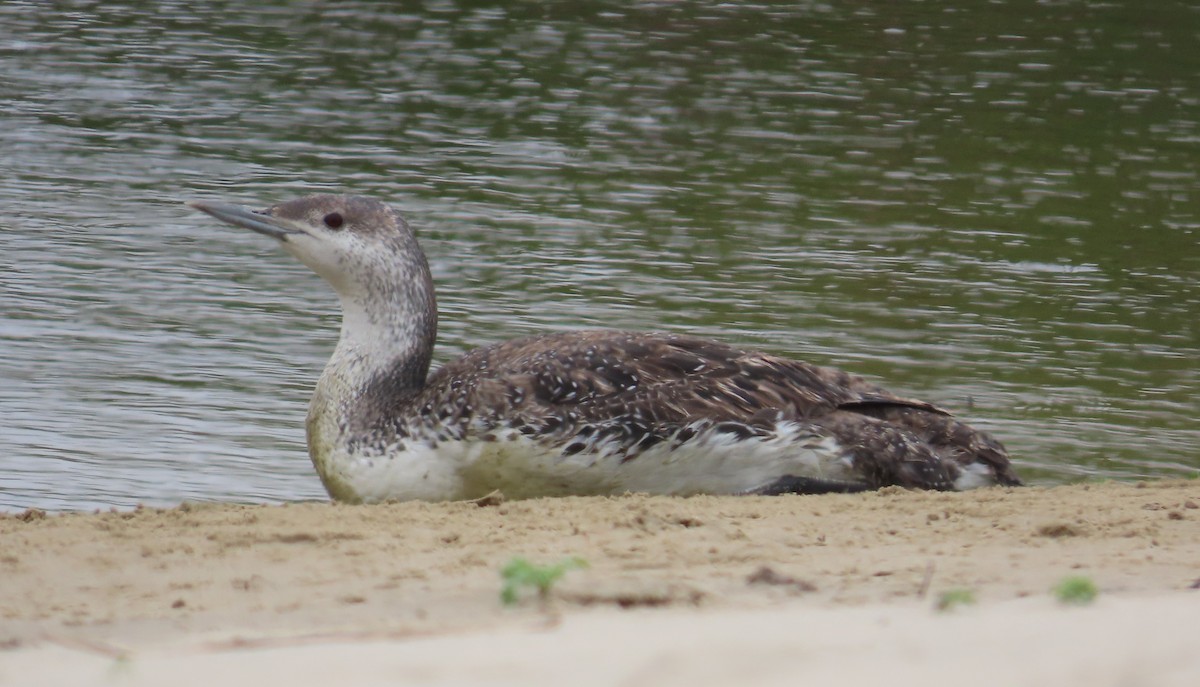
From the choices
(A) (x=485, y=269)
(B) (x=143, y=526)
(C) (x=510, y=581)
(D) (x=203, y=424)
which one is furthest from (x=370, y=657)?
(A) (x=485, y=269)

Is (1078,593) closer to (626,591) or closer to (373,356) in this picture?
(626,591)

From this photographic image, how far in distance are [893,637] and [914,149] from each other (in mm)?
12107

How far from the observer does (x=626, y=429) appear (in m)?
7.83

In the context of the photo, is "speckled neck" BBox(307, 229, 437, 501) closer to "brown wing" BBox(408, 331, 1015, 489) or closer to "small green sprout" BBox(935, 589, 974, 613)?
"brown wing" BBox(408, 331, 1015, 489)

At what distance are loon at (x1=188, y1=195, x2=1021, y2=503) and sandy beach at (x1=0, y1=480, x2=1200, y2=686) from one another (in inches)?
14.1

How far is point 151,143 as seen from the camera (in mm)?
15750

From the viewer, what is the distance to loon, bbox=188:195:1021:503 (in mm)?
7855

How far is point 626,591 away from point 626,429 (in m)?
2.25

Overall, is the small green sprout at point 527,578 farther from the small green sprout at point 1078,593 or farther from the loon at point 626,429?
the loon at point 626,429

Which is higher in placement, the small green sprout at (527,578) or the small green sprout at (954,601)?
the small green sprout at (954,601)

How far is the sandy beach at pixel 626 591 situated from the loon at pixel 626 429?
0.36m

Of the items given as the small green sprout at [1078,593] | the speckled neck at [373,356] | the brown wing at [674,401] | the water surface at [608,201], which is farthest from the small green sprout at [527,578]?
the water surface at [608,201]

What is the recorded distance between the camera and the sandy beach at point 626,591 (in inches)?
172

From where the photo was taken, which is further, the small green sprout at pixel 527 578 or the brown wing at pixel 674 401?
the brown wing at pixel 674 401
